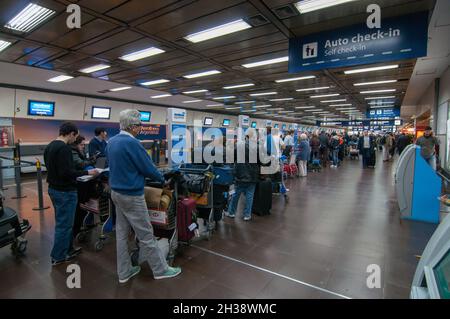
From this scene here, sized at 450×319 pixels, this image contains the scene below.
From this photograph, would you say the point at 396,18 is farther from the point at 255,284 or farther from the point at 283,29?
the point at 255,284

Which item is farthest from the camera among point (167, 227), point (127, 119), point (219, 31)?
point (219, 31)

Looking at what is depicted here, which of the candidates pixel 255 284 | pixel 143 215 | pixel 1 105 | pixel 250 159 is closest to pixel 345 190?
pixel 250 159

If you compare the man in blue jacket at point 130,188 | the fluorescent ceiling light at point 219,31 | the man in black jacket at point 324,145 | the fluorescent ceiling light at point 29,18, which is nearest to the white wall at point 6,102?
the fluorescent ceiling light at point 29,18

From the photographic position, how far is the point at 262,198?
4.63 meters

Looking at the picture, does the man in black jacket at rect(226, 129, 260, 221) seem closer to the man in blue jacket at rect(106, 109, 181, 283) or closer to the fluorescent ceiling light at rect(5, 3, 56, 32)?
the man in blue jacket at rect(106, 109, 181, 283)

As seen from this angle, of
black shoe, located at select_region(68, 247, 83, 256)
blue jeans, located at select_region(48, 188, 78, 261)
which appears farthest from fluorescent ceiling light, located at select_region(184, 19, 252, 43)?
black shoe, located at select_region(68, 247, 83, 256)

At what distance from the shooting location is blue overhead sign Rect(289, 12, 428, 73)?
3465 mm

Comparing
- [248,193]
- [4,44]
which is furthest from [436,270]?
[4,44]

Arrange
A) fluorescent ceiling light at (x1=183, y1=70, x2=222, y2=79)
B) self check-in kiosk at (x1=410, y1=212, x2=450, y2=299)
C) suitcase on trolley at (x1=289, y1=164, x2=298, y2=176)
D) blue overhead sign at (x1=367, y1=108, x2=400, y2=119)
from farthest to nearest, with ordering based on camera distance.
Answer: blue overhead sign at (x1=367, y1=108, x2=400, y2=119), suitcase on trolley at (x1=289, y1=164, x2=298, y2=176), fluorescent ceiling light at (x1=183, y1=70, x2=222, y2=79), self check-in kiosk at (x1=410, y1=212, x2=450, y2=299)

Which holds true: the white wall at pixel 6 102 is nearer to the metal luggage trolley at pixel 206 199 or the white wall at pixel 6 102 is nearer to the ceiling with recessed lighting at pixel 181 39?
the ceiling with recessed lighting at pixel 181 39

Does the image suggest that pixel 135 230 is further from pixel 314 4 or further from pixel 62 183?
pixel 314 4

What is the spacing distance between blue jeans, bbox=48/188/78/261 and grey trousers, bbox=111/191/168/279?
32.3 inches

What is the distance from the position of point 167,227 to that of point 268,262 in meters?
1.28

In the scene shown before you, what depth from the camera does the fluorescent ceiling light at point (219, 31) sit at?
392 cm
